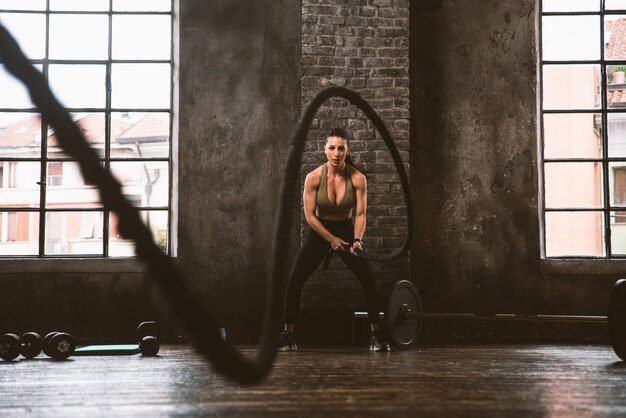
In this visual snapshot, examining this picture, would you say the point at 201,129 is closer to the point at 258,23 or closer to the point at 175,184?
the point at 175,184

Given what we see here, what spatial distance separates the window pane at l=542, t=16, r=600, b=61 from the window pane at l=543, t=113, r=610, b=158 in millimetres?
497

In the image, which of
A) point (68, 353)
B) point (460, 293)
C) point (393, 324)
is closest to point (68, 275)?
point (68, 353)

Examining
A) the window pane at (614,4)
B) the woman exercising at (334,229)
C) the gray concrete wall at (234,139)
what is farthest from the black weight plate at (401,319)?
the window pane at (614,4)

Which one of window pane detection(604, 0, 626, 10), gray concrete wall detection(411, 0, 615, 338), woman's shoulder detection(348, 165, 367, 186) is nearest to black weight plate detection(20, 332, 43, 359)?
woman's shoulder detection(348, 165, 367, 186)

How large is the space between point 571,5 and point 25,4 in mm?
4511

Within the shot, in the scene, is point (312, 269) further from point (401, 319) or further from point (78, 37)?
point (78, 37)

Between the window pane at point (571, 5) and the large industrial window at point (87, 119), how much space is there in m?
3.14

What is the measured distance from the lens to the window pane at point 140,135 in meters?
5.88

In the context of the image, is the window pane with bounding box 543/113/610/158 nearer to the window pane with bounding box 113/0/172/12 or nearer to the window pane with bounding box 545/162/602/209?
the window pane with bounding box 545/162/602/209

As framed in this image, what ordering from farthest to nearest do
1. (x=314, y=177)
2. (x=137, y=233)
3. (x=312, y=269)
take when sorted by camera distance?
(x=314, y=177)
(x=312, y=269)
(x=137, y=233)

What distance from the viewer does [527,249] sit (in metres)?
5.66

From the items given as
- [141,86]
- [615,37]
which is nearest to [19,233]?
[141,86]

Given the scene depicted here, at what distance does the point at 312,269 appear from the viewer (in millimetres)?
4719

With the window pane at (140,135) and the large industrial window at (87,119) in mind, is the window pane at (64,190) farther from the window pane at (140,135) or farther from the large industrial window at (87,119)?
the window pane at (140,135)
